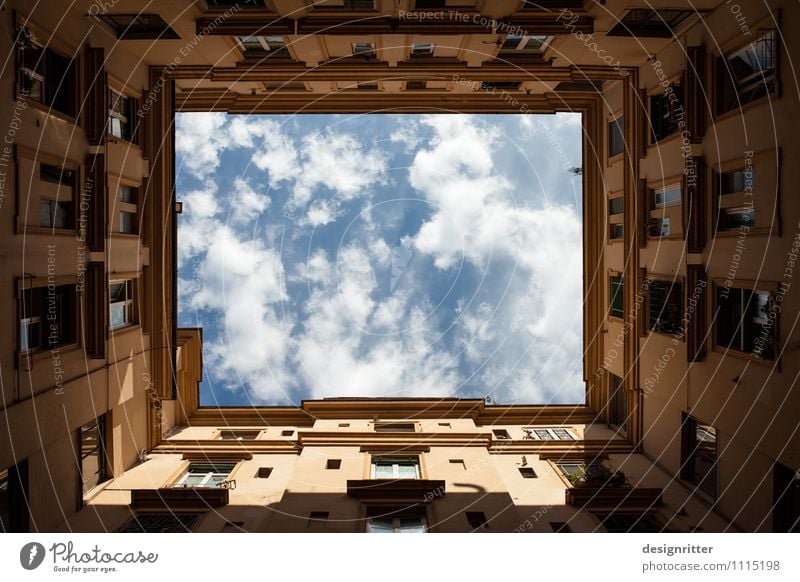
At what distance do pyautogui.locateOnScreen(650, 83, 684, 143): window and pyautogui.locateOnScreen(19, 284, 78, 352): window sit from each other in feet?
76.9

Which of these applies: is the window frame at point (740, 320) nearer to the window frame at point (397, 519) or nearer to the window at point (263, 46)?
the window frame at point (397, 519)

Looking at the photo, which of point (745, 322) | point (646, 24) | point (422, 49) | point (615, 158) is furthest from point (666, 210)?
point (422, 49)

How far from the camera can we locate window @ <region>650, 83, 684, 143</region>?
18922 millimetres

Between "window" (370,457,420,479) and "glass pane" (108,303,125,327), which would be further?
"window" (370,457,420,479)

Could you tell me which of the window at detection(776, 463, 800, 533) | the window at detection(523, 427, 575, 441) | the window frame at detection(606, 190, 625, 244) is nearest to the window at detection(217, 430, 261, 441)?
the window at detection(523, 427, 575, 441)

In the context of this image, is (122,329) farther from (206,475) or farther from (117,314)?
(206,475)

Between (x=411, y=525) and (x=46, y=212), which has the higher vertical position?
(x=46, y=212)

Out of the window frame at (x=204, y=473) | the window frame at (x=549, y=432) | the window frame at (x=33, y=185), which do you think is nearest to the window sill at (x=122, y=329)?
the window frame at (x=33, y=185)

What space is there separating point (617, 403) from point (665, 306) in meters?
8.00

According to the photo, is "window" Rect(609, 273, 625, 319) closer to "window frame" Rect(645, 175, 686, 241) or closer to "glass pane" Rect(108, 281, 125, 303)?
"window frame" Rect(645, 175, 686, 241)

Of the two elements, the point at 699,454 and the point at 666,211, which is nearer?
the point at 699,454

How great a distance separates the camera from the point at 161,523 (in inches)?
664

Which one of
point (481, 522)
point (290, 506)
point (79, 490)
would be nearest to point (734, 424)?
point (481, 522)

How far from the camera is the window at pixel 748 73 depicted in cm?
1448
